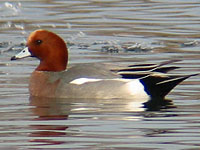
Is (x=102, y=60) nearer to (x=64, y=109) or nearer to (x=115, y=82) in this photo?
(x=115, y=82)

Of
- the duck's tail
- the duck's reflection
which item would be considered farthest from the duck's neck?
the duck's tail

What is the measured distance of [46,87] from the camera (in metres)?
11.5

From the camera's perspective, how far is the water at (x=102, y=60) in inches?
342

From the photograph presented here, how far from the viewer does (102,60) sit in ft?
44.0

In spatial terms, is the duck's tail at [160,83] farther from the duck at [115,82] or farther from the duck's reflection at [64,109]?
the duck's reflection at [64,109]

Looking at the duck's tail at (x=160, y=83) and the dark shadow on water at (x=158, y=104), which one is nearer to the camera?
the dark shadow on water at (x=158, y=104)

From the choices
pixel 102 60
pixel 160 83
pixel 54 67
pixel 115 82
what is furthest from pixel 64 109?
pixel 102 60

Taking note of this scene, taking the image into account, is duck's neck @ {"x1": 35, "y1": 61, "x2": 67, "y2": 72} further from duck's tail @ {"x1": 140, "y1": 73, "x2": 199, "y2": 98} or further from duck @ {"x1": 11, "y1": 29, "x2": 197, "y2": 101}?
duck's tail @ {"x1": 140, "y1": 73, "x2": 199, "y2": 98}

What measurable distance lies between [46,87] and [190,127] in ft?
9.14

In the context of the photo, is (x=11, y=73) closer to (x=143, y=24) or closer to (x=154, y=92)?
(x=154, y=92)

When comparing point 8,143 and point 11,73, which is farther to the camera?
point 11,73

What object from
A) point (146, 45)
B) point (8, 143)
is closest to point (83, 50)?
point (146, 45)

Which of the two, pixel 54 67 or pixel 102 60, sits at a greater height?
pixel 54 67

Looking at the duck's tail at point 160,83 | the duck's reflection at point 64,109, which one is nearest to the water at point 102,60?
the duck's reflection at point 64,109
